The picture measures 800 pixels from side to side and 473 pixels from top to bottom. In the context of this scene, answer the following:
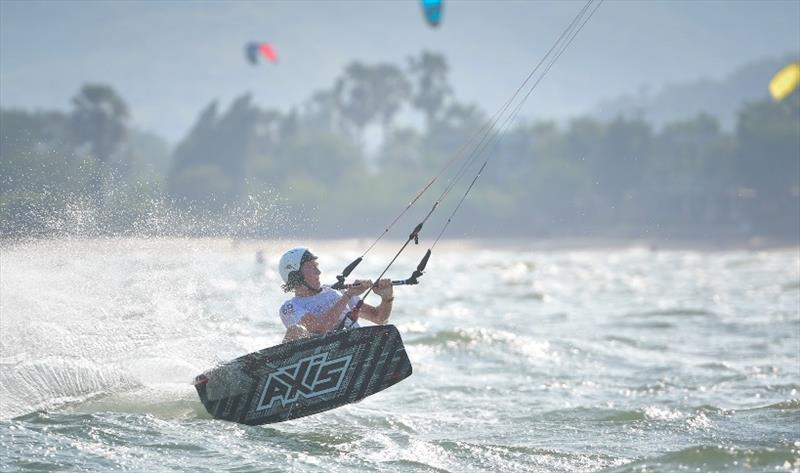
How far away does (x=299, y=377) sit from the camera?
9.62 metres

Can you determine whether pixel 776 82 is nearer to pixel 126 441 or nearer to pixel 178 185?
pixel 126 441

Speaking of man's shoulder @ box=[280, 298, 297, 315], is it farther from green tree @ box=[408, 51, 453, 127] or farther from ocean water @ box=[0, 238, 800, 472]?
green tree @ box=[408, 51, 453, 127]

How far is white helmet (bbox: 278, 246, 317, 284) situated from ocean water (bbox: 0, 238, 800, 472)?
128cm

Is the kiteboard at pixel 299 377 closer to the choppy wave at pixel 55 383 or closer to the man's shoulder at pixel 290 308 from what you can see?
the man's shoulder at pixel 290 308

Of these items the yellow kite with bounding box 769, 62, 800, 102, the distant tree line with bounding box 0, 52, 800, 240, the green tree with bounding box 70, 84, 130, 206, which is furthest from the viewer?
the green tree with bounding box 70, 84, 130, 206

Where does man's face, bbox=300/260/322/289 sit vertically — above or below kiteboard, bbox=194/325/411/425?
above

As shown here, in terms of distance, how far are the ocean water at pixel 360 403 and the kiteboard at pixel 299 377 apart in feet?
0.76

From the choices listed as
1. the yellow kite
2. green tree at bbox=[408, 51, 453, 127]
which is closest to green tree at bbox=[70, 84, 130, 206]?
green tree at bbox=[408, 51, 453, 127]

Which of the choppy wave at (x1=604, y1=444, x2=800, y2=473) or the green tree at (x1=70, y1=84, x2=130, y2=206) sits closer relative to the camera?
the choppy wave at (x1=604, y1=444, x2=800, y2=473)

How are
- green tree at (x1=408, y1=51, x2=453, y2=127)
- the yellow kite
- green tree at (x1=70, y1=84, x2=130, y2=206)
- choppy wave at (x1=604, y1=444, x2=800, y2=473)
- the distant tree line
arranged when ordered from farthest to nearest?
green tree at (x1=408, y1=51, x2=453, y2=127)
green tree at (x1=70, y1=84, x2=130, y2=206)
the distant tree line
the yellow kite
choppy wave at (x1=604, y1=444, x2=800, y2=473)

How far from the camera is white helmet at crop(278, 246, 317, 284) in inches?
386

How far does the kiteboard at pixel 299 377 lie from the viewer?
9.59 meters

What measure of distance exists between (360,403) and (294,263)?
2107 mm

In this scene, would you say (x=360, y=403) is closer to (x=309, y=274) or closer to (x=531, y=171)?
(x=309, y=274)
